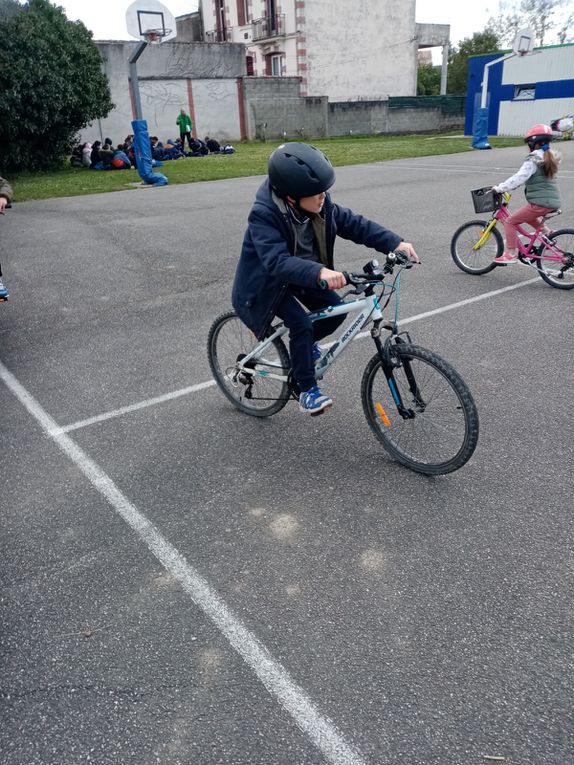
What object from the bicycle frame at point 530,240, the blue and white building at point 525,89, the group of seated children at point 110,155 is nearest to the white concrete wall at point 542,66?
the blue and white building at point 525,89

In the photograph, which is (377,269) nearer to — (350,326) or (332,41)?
(350,326)

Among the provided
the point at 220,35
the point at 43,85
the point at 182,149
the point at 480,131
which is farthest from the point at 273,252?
the point at 220,35

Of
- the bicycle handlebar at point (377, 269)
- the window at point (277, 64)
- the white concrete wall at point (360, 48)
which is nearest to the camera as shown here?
the bicycle handlebar at point (377, 269)

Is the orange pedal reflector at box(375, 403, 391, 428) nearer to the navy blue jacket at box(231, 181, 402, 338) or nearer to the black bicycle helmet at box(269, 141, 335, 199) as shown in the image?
the navy blue jacket at box(231, 181, 402, 338)

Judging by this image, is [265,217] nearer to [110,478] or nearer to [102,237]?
[110,478]

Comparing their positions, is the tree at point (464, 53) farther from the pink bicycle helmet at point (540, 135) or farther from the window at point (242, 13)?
the pink bicycle helmet at point (540, 135)

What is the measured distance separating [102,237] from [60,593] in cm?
928

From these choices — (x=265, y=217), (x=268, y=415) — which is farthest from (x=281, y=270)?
(x=268, y=415)

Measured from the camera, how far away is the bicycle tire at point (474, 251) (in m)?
8.09

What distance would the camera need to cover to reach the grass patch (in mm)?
18188

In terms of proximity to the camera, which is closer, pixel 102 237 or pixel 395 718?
pixel 395 718

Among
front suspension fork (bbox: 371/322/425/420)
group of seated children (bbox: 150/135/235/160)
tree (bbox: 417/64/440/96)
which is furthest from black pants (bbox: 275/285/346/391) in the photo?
tree (bbox: 417/64/440/96)

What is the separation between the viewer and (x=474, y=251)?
8336 mm

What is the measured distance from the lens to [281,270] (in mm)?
3457
